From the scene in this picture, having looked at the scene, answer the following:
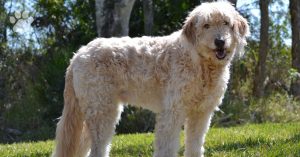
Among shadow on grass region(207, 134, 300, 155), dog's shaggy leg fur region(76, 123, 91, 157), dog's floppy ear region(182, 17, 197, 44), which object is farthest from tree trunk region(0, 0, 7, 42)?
dog's floppy ear region(182, 17, 197, 44)

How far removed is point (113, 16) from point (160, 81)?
21.3 feet

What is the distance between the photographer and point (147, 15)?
59.2 feet

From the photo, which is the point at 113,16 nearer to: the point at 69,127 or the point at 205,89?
the point at 69,127

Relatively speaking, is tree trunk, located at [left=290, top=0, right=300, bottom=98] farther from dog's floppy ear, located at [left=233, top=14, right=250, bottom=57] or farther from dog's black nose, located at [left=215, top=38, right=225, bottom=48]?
dog's black nose, located at [left=215, top=38, right=225, bottom=48]

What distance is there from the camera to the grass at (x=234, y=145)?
7178mm

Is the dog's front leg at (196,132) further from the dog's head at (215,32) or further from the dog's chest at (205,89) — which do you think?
the dog's head at (215,32)

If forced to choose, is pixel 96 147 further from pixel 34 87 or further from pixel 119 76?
pixel 34 87

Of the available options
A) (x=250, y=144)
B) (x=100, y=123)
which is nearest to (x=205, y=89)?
(x=100, y=123)

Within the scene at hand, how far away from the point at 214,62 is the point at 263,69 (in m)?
13.5

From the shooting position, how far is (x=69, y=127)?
7008mm

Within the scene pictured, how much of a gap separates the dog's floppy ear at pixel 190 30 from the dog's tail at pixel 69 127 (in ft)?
4.93

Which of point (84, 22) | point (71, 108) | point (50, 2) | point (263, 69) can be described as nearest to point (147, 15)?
point (84, 22)

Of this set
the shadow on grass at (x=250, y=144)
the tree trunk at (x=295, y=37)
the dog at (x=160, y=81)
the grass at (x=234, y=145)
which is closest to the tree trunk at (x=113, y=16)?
the grass at (x=234, y=145)

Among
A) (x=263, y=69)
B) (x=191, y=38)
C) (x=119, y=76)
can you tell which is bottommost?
(x=263, y=69)
